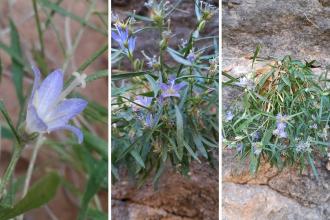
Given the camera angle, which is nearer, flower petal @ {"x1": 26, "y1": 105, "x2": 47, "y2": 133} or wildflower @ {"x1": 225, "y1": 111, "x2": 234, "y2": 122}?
flower petal @ {"x1": 26, "y1": 105, "x2": 47, "y2": 133}

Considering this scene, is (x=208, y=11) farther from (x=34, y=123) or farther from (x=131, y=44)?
(x=34, y=123)

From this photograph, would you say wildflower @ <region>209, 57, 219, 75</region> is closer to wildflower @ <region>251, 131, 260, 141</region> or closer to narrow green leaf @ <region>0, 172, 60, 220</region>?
wildflower @ <region>251, 131, 260, 141</region>

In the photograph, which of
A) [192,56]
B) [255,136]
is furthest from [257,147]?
[192,56]

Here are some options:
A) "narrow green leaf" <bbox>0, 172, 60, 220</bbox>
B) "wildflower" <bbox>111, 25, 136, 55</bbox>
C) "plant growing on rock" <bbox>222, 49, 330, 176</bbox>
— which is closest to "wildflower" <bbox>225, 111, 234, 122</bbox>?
"plant growing on rock" <bbox>222, 49, 330, 176</bbox>

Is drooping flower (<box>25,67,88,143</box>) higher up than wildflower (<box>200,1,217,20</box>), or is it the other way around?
wildflower (<box>200,1,217,20</box>)

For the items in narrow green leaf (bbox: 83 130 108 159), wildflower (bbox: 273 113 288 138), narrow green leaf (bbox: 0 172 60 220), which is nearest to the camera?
narrow green leaf (bbox: 0 172 60 220)
